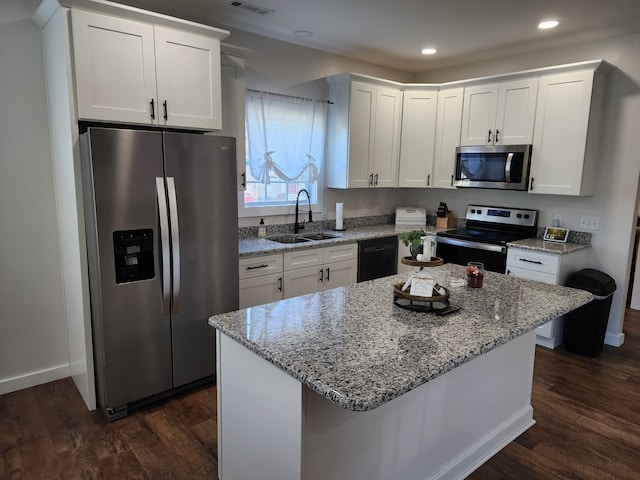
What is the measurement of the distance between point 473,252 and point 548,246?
0.63m

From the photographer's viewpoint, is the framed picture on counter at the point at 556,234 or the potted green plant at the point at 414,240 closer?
the potted green plant at the point at 414,240

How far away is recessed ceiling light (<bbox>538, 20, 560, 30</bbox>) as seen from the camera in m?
3.24

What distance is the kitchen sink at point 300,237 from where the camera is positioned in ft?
12.6

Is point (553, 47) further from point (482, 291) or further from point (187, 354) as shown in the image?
point (187, 354)

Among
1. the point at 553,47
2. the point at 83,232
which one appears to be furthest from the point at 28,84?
the point at 553,47

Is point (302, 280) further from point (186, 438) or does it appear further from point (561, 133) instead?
point (561, 133)

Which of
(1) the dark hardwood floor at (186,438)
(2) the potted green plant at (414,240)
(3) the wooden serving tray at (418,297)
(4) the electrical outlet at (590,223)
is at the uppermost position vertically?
(2) the potted green plant at (414,240)

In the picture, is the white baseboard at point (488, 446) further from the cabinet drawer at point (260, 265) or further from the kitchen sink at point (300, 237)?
the kitchen sink at point (300, 237)

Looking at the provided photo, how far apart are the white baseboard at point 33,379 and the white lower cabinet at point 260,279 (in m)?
1.35

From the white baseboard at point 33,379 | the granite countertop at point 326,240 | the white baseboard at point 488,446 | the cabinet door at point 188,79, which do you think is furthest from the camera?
the granite countertop at point 326,240

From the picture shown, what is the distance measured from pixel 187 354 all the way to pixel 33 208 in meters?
1.40

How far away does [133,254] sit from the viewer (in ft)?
8.13

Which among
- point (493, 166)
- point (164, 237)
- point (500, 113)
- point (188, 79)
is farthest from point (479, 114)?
point (164, 237)

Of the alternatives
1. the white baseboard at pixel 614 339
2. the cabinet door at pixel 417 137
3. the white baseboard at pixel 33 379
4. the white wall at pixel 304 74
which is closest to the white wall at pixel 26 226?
the white baseboard at pixel 33 379
